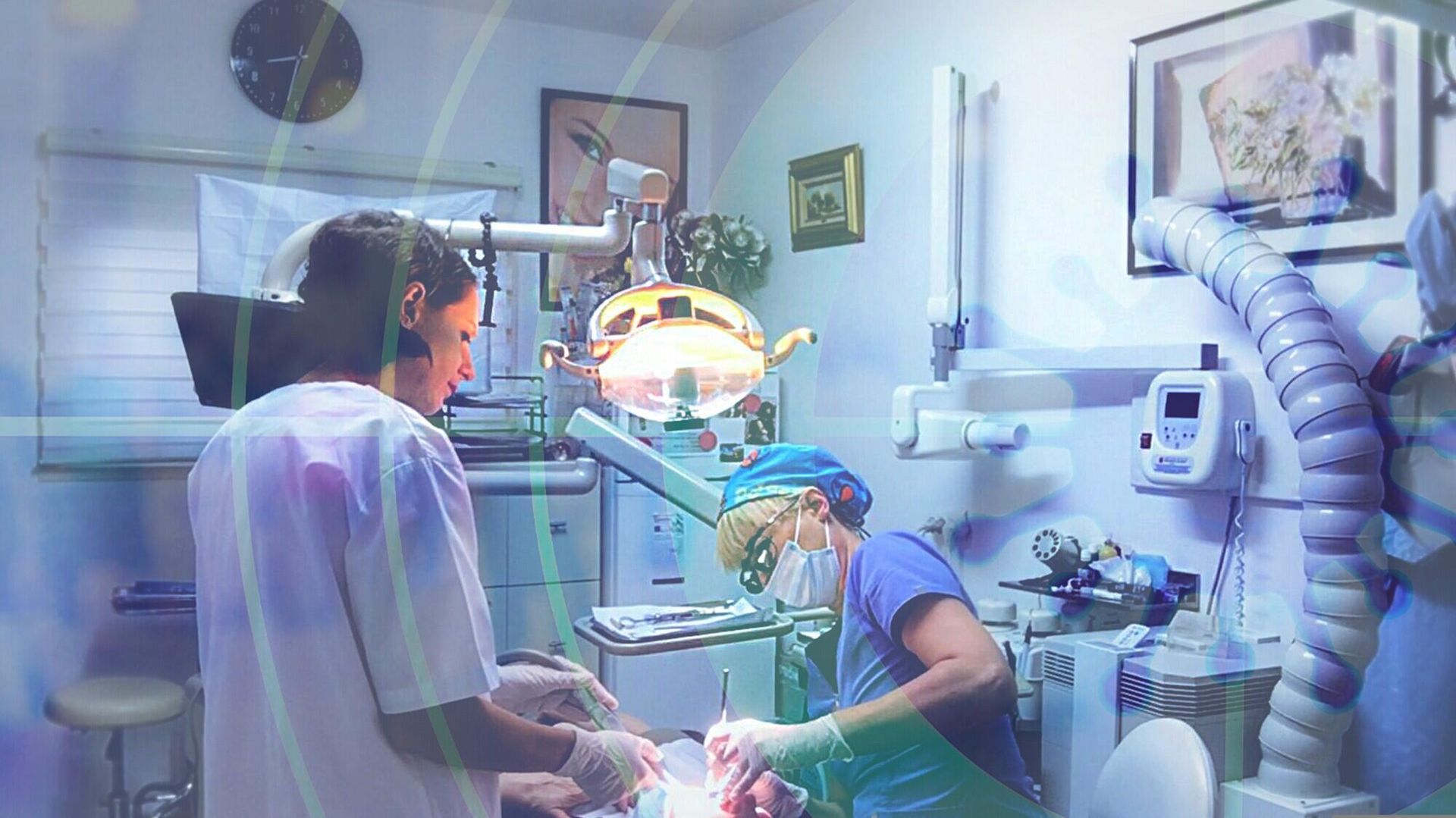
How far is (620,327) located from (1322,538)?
84 centimetres

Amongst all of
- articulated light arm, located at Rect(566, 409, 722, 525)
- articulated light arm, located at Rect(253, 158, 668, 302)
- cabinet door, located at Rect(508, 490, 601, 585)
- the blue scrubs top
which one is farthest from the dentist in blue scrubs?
cabinet door, located at Rect(508, 490, 601, 585)

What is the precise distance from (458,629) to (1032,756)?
0.98 metres

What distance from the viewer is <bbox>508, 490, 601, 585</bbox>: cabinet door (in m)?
1.91

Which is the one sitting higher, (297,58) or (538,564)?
(297,58)

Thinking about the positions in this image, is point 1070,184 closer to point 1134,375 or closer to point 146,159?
point 1134,375

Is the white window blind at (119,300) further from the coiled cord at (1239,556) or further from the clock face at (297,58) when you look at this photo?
the coiled cord at (1239,556)

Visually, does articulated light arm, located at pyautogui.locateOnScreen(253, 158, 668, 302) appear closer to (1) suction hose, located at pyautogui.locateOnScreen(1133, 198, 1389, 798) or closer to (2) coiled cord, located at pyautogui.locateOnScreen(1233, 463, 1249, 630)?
(1) suction hose, located at pyautogui.locateOnScreen(1133, 198, 1389, 798)

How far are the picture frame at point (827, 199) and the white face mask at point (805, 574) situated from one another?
0.94 m

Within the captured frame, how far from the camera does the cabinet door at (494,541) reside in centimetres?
181

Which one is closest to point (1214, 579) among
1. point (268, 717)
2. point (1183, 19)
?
point (1183, 19)

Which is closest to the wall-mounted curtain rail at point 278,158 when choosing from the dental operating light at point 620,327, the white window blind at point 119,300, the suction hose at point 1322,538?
the white window blind at point 119,300

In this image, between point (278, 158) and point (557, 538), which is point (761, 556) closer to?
point (557, 538)

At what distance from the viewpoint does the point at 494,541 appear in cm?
189

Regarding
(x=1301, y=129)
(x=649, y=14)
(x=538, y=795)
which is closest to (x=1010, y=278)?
(x=1301, y=129)
